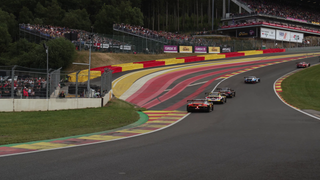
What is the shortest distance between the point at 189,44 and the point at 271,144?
51456 mm

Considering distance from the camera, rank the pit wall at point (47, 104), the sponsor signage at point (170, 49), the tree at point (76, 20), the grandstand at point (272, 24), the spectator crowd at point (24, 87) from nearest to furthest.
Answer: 1. the spectator crowd at point (24, 87)
2. the pit wall at point (47, 104)
3. the sponsor signage at point (170, 49)
4. the grandstand at point (272, 24)
5. the tree at point (76, 20)

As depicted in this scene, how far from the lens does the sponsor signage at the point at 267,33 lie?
268 ft

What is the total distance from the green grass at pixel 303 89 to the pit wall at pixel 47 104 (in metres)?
16.0

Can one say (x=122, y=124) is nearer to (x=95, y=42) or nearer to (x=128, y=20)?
(x=95, y=42)

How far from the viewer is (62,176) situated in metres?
6.67

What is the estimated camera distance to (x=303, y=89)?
112ft

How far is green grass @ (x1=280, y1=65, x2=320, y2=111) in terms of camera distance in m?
26.8

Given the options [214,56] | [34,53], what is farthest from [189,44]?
[34,53]

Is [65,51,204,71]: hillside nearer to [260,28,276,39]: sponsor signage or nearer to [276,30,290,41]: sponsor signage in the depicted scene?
[260,28,276,39]: sponsor signage

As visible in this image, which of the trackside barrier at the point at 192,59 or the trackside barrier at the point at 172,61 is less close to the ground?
the trackside barrier at the point at 192,59

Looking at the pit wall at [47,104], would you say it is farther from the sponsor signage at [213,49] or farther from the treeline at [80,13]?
the treeline at [80,13]

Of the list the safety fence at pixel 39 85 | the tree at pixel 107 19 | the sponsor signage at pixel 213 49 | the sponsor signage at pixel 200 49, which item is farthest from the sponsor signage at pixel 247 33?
the safety fence at pixel 39 85

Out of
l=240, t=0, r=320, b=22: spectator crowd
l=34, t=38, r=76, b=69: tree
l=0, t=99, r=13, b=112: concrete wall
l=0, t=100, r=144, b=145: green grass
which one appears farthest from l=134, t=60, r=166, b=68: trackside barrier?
l=240, t=0, r=320, b=22: spectator crowd

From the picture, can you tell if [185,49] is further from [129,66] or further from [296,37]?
[296,37]
